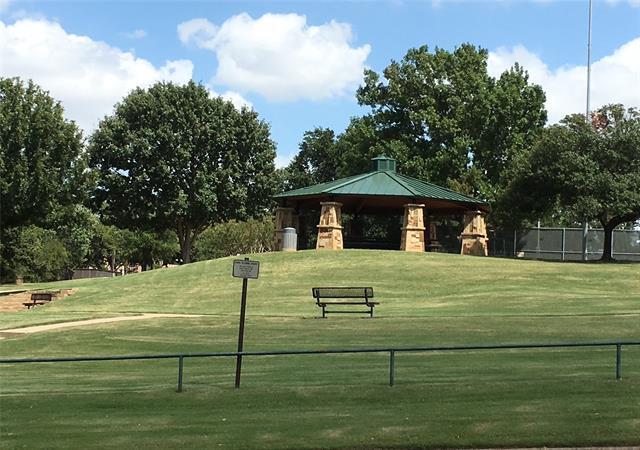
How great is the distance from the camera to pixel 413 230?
138 feet

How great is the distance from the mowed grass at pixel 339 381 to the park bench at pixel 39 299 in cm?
253

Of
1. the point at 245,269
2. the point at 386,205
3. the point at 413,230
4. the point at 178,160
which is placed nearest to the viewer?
the point at 245,269

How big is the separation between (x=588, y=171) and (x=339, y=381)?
32429 mm

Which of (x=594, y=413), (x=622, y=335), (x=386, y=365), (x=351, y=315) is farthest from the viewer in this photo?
(x=351, y=315)

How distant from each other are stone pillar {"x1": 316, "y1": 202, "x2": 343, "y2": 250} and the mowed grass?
534 inches

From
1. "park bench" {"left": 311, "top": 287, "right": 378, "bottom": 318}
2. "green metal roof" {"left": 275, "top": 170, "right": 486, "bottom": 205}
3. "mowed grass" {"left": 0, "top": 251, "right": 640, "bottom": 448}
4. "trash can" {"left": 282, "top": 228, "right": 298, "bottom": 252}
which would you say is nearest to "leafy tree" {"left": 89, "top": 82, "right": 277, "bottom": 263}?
"green metal roof" {"left": 275, "top": 170, "right": 486, "bottom": 205}

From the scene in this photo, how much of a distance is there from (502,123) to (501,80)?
4690 mm

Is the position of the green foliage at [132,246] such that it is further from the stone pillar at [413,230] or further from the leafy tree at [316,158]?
the stone pillar at [413,230]

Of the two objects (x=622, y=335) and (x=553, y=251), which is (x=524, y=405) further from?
(x=553, y=251)

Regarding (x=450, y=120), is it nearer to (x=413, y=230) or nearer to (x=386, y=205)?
(x=386, y=205)

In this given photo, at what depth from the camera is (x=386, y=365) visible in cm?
1323

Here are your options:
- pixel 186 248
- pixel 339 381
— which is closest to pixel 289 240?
pixel 186 248

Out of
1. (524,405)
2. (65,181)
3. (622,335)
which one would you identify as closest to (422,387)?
(524,405)

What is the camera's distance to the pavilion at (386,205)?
41875mm
